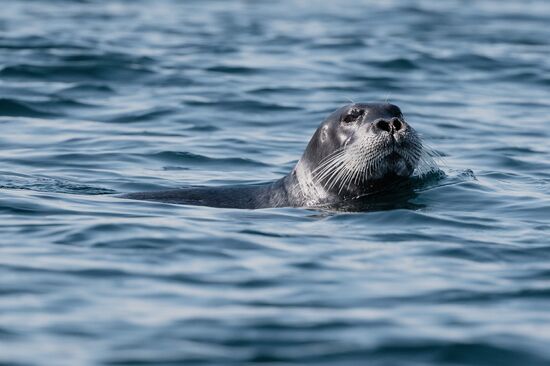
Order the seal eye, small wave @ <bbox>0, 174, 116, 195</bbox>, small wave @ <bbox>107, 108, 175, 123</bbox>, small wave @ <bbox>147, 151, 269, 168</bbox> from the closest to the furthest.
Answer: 1. the seal eye
2. small wave @ <bbox>0, 174, 116, 195</bbox>
3. small wave @ <bbox>147, 151, 269, 168</bbox>
4. small wave @ <bbox>107, 108, 175, 123</bbox>

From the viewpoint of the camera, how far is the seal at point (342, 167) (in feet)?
37.7

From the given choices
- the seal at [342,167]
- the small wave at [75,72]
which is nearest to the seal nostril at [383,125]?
the seal at [342,167]

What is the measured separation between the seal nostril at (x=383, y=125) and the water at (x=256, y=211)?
2.20 feet

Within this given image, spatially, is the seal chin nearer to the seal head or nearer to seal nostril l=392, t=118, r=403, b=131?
the seal head

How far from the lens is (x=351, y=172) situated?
11.7m

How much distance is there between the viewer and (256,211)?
443 inches

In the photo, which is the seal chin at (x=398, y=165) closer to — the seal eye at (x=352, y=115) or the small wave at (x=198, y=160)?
the seal eye at (x=352, y=115)

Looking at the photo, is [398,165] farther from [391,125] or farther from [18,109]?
[18,109]

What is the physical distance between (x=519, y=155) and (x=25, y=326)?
900cm

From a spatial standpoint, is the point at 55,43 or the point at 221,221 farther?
the point at 55,43

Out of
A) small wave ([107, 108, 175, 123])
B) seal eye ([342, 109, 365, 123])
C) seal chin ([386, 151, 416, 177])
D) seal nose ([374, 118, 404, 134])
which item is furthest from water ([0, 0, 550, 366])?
A: seal eye ([342, 109, 365, 123])

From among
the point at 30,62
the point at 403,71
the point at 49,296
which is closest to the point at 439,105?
the point at 403,71

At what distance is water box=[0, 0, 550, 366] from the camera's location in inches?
286

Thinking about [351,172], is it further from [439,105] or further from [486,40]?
[486,40]
